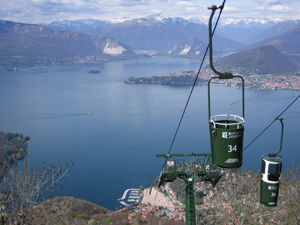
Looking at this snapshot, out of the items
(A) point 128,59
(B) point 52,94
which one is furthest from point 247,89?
(A) point 128,59

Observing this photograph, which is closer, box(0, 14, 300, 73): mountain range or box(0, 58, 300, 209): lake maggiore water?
box(0, 58, 300, 209): lake maggiore water

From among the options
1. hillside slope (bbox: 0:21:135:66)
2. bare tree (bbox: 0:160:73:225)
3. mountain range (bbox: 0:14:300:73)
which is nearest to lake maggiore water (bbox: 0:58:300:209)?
bare tree (bbox: 0:160:73:225)

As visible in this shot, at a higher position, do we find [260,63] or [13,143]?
[260,63]

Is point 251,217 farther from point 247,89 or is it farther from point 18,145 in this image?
point 247,89

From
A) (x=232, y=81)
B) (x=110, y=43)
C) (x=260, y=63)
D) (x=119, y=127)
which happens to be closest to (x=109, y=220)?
(x=119, y=127)

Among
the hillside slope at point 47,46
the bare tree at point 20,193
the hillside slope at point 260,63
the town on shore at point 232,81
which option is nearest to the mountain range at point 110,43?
the hillside slope at point 47,46

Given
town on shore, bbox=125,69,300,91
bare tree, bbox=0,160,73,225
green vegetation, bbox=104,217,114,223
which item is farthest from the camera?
town on shore, bbox=125,69,300,91

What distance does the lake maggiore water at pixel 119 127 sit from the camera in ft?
49.2

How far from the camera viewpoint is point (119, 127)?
21.1 metres

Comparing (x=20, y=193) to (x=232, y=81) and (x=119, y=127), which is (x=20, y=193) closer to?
(x=119, y=127)

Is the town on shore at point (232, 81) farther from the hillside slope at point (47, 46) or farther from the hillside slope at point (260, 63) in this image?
the hillside slope at point (47, 46)

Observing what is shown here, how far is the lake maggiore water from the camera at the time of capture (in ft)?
49.2

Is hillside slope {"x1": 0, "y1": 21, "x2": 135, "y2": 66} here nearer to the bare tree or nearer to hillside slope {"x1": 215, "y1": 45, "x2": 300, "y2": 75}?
hillside slope {"x1": 215, "y1": 45, "x2": 300, "y2": 75}

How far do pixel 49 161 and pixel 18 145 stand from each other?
291 centimetres
